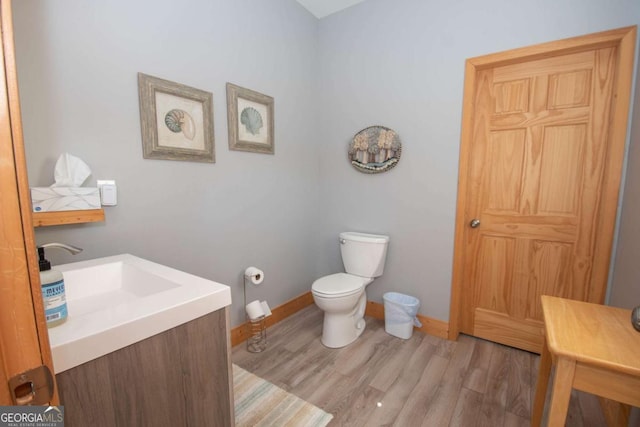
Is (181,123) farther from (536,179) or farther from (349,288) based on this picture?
(536,179)

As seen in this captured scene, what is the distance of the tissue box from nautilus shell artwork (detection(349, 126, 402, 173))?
70.7 inches

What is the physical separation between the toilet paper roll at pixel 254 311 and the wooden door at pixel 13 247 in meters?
1.66

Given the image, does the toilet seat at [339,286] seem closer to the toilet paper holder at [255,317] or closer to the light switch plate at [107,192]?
the toilet paper holder at [255,317]

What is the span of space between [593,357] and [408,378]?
1171 millimetres

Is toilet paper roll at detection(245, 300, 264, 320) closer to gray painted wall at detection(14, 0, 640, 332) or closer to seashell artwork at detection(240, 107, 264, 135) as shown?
gray painted wall at detection(14, 0, 640, 332)

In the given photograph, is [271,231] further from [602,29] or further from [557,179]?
[602,29]

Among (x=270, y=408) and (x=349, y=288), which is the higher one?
(x=349, y=288)

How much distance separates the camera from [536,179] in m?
1.89

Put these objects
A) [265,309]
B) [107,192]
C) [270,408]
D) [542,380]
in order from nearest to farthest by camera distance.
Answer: [542,380] → [107,192] → [270,408] → [265,309]

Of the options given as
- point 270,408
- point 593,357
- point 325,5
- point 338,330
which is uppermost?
point 325,5

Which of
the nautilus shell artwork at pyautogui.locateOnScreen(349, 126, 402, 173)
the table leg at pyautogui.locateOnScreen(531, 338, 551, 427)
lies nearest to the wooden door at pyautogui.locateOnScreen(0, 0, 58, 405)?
the table leg at pyautogui.locateOnScreen(531, 338, 551, 427)

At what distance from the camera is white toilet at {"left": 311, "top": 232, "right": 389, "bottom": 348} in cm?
200

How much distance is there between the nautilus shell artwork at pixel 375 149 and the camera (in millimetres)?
2281

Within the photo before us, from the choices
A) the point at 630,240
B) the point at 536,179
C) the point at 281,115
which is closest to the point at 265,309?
the point at 281,115
